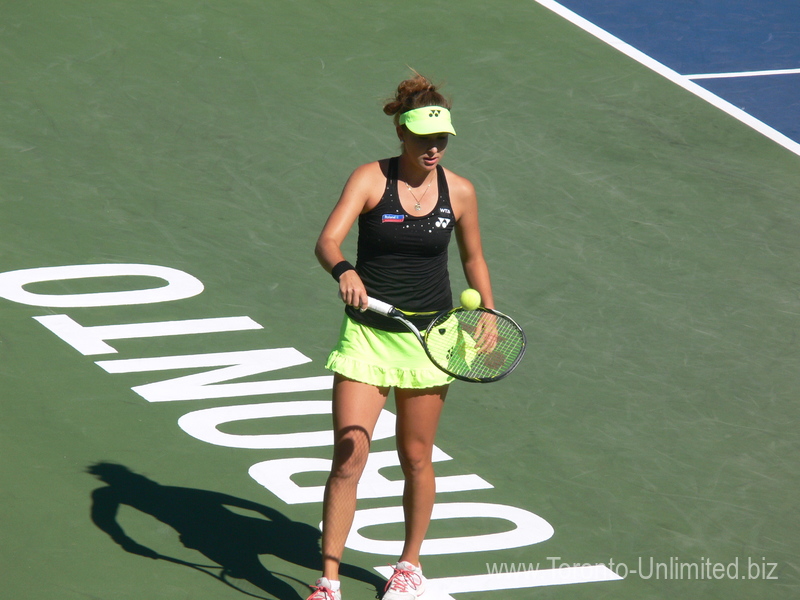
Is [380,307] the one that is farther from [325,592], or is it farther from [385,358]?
[325,592]

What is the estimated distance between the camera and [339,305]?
8.98 m

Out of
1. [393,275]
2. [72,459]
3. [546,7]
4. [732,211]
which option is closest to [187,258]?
[72,459]

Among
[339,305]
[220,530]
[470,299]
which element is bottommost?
[220,530]

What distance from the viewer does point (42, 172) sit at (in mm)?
10320

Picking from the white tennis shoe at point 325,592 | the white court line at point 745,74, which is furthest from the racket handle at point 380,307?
the white court line at point 745,74

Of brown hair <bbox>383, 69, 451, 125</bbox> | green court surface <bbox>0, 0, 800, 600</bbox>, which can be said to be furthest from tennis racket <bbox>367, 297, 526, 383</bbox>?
green court surface <bbox>0, 0, 800, 600</bbox>

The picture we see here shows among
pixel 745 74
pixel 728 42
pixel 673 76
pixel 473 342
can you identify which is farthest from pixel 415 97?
pixel 728 42

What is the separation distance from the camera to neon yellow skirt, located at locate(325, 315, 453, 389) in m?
5.46

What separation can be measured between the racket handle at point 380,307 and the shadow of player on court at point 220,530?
151cm

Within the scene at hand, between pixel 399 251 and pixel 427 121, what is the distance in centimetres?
60

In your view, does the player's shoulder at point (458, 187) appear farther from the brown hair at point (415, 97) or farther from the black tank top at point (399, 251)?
the brown hair at point (415, 97)

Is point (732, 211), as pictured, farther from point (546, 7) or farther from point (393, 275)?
point (393, 275)

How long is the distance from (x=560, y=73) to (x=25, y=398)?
752 centimetres

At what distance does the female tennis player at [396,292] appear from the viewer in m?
5.41
